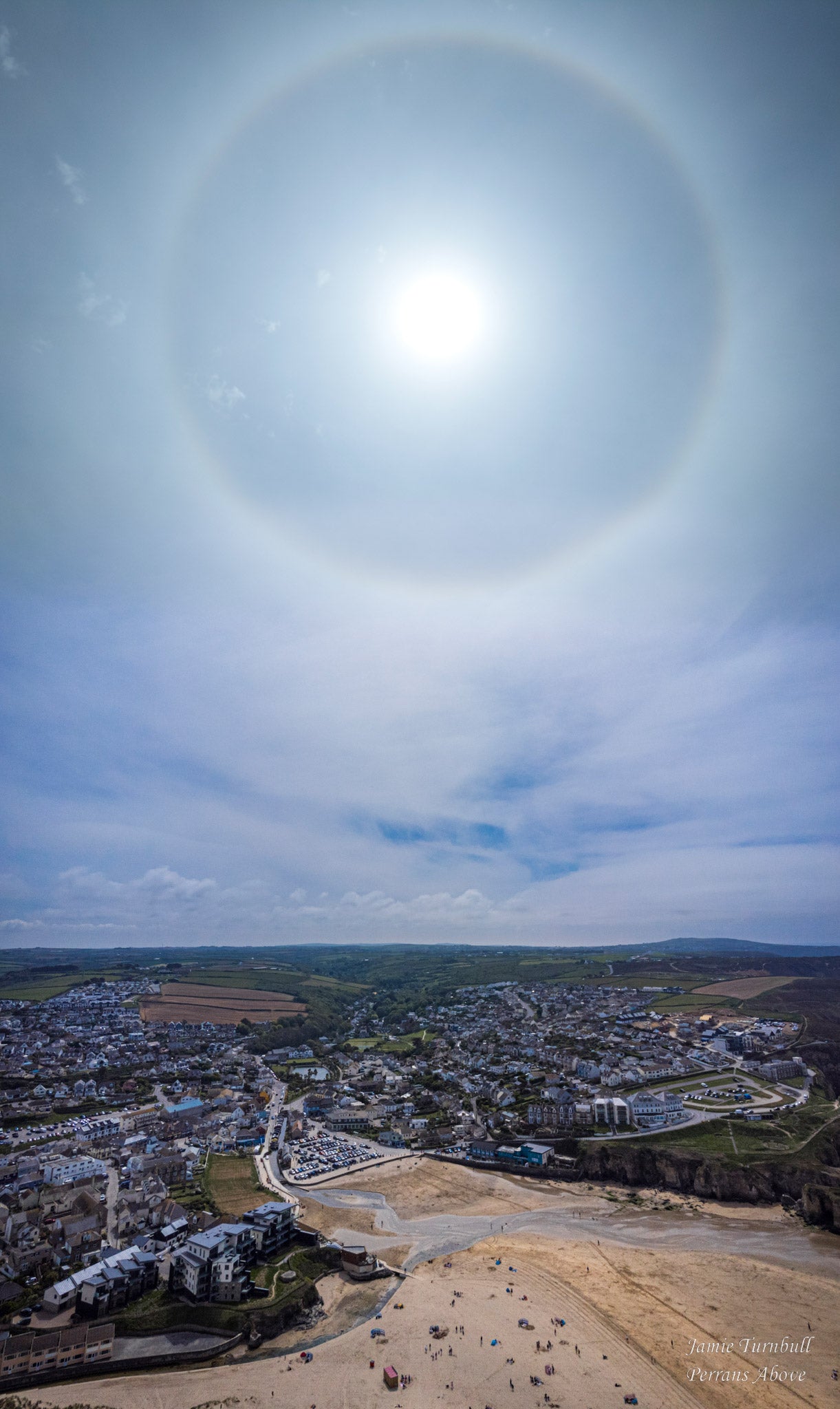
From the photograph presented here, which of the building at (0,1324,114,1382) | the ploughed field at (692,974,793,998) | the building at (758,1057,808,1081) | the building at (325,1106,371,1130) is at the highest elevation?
the building at (0,1324,114,1382)

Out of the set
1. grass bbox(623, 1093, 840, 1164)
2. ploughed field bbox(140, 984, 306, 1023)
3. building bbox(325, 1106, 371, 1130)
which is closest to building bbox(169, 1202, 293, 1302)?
building bbox(325, 1106, 371, 1130)

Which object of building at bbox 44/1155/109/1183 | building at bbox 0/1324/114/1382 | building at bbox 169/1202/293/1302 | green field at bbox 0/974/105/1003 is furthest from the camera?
green field at bbox 0/974/105/1003

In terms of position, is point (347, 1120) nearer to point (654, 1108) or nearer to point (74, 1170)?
point (74, 1170)

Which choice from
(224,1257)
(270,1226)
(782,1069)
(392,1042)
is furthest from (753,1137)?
(392,1042)

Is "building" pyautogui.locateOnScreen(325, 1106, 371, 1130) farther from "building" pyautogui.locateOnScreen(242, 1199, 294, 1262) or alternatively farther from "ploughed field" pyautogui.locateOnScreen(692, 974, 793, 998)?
"ploughed field" pyautogui.locateOnScreen(692, 974, 793, 998)

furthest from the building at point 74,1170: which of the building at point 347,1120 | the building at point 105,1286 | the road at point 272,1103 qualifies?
the building at point 347,1120

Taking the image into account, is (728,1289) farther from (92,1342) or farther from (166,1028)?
(166,1028)

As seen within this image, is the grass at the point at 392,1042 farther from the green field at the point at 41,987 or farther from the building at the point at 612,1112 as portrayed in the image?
the green field at the point at 41,987
